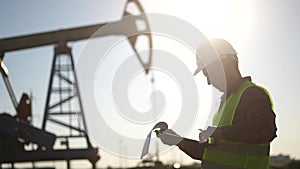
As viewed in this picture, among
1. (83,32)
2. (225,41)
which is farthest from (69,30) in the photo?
(225,41)

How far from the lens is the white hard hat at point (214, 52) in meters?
3.22

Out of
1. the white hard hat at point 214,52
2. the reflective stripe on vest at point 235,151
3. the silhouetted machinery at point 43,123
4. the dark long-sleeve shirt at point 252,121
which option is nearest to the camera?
the dark long-sleeve shirt at point 252,121

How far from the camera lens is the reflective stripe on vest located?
122 inches

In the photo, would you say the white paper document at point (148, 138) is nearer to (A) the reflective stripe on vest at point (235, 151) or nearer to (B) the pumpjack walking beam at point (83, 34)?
(A) the reflective stripe on vest at point (235, 151)

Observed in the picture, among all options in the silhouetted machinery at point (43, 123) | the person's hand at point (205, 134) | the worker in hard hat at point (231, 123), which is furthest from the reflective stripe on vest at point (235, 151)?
the silhouetted machinery at point (43, 123)

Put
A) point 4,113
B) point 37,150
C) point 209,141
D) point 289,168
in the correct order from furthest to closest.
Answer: point 289,168
point 37,150
point 4,113
point 209,141

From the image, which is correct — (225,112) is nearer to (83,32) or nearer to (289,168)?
(83,32)

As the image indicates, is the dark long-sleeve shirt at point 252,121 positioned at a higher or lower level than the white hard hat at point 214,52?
lower

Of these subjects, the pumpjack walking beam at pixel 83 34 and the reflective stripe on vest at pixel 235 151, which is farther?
the pumpjack walking beam at pixel 83 34

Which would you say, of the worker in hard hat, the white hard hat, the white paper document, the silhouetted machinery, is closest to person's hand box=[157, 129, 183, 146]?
the worker in hard hat

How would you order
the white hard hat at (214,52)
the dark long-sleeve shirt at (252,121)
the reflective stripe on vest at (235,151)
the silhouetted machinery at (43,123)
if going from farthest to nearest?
the silhouetted machinery at (43,123) → the white hard hat at (214,52) → the reflective stripe on vest at (235,151) → the dark long-sleeve shirt at (252,121)

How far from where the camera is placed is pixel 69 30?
19750 millimetres

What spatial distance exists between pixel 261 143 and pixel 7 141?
16.6m

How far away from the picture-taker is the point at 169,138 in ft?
10.4
